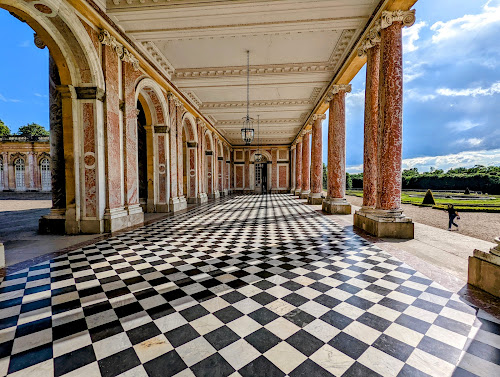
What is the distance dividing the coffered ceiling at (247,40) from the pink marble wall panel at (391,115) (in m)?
1.31

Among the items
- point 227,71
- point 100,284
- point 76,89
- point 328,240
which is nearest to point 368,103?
point 328,240

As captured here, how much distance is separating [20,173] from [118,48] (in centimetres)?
3276

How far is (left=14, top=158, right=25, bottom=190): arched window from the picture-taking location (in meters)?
28.8

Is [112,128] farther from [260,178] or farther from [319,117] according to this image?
[260,178]

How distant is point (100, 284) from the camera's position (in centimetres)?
→ 349

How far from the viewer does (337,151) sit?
10742 mm

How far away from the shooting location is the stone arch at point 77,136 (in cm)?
642

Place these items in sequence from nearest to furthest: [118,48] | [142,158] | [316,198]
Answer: [118,48]
[142,158]
[316,198]

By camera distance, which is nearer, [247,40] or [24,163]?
[247,40]

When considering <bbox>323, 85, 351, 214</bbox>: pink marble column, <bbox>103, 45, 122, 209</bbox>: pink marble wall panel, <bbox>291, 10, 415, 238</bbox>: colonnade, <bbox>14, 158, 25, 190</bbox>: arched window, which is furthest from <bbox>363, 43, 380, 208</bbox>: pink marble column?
<bbox>14, 158, 25, 190</bbox>: arched window

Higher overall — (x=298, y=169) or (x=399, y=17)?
(x=399, y=17)

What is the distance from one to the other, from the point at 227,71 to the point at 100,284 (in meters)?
9.68

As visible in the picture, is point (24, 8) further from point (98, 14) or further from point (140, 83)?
point (140, 83)

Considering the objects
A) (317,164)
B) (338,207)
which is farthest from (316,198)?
(338,207)
